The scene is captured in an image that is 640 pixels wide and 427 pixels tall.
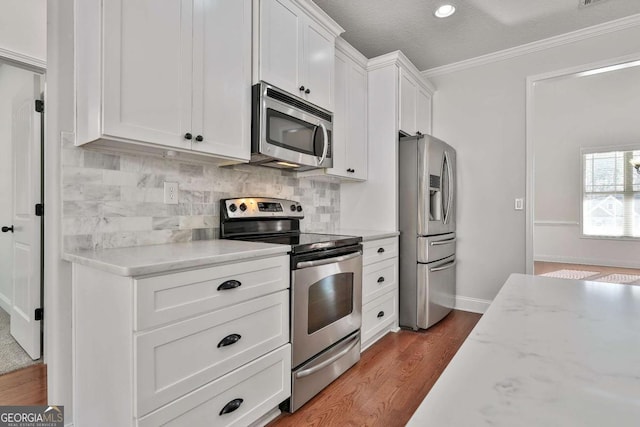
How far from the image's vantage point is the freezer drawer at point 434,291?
9.75 ft

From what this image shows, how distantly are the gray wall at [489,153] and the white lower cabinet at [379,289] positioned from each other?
3.68ft

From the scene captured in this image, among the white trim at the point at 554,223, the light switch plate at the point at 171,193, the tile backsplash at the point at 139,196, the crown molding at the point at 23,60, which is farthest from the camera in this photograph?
the white trim at the point at 554,223

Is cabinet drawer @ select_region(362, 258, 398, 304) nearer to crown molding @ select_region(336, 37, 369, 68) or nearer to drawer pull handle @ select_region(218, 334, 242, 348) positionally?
drawer pull handle @ select_region(218, 334, 242, 348)

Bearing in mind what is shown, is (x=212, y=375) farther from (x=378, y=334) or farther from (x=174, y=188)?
(x=378, y=334)

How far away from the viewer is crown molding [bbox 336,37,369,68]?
109 inches

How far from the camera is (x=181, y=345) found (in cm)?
126

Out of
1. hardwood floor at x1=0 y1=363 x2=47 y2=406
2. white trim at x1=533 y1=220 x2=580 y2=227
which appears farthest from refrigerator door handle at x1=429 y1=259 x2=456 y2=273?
white trim at x1=533 y1=220 x2=580 y2=227

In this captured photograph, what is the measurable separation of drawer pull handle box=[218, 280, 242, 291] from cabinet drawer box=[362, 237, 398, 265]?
1195mm

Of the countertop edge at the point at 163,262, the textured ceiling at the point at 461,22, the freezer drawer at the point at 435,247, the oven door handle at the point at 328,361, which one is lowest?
the oven door handle at the point at 328,361

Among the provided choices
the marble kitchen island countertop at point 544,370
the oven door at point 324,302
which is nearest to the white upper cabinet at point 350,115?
the oven door at point 324,302

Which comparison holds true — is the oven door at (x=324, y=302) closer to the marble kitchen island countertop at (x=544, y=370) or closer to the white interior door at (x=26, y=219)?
the marble kitchen island countertop at (x=544, y=370)

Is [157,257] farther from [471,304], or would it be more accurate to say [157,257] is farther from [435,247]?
[471,304]

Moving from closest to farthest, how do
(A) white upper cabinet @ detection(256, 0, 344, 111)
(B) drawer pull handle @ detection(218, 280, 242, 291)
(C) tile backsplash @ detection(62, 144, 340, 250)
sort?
(B) drawer pull handle @ detection(218, 280, 242, 291)
(C) tile backsplash @ detection(62, 144, 340, 250)
(A) white upper cabinet @ detection(256, 0, 344, 111)

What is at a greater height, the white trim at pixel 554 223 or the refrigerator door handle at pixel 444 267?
the white trim at pixel 554 223
